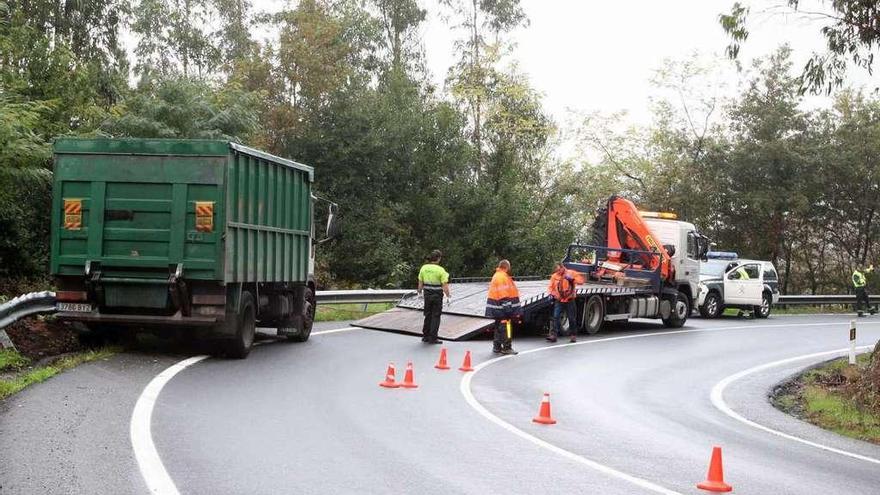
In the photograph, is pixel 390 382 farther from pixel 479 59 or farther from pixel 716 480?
pixel 479 59

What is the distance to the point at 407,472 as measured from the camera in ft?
22.8

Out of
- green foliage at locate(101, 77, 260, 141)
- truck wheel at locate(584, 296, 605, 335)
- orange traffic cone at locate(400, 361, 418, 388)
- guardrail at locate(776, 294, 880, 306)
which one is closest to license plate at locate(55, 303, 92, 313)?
orange traffic cone at locate(400, 361, 418, 388)

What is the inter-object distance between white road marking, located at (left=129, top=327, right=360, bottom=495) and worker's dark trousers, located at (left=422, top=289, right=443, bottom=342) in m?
6.22

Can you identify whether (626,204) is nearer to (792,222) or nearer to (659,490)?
(659,490)

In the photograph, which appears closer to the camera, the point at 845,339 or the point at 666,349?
the point at 666,349

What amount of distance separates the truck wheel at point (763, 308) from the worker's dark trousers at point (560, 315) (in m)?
13.9

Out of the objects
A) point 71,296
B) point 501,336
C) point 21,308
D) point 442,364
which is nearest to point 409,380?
point 442,364

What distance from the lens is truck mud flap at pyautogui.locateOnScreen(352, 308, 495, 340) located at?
60.1 feet

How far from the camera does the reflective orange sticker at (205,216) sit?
13.0 meters

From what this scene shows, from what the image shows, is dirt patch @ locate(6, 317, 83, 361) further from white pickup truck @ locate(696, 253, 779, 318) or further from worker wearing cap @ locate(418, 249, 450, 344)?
white pickup truck @ locate(696, 253, 779, 318)

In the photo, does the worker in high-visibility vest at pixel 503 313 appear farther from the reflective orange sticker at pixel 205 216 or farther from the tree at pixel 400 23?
the tree at pixel 400 23

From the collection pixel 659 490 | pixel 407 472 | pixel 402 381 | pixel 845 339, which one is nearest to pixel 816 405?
pixel 402 381

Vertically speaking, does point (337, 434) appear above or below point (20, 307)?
below

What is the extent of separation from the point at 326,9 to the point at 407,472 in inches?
1585
